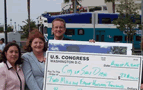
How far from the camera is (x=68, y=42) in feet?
9.62

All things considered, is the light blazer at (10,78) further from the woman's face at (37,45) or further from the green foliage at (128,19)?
the green foliage at (128,19)

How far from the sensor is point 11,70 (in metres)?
3.09

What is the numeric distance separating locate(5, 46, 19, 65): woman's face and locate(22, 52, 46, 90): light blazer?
11 cm

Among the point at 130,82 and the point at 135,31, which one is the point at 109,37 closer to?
the point at 135,31

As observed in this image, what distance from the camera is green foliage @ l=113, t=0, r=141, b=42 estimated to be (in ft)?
70.5

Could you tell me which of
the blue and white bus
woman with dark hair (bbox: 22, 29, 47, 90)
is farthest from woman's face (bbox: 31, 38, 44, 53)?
the blue and white bus

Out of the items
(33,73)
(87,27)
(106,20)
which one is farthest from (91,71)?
(106,20)

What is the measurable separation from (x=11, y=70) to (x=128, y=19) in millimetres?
19792

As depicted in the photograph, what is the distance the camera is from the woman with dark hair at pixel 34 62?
120 inches

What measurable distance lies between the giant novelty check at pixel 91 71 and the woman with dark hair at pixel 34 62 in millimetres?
205

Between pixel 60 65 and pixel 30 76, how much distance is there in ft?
1.46

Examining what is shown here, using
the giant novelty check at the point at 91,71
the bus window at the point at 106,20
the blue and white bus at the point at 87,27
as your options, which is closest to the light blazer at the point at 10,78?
the giant novelty check at the point at 91,71

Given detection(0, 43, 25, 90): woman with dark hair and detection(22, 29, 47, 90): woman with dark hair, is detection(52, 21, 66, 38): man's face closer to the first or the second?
detection(22, 29, 47, 90): woman with dark hair

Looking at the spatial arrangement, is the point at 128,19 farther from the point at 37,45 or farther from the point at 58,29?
the point at 37,45
